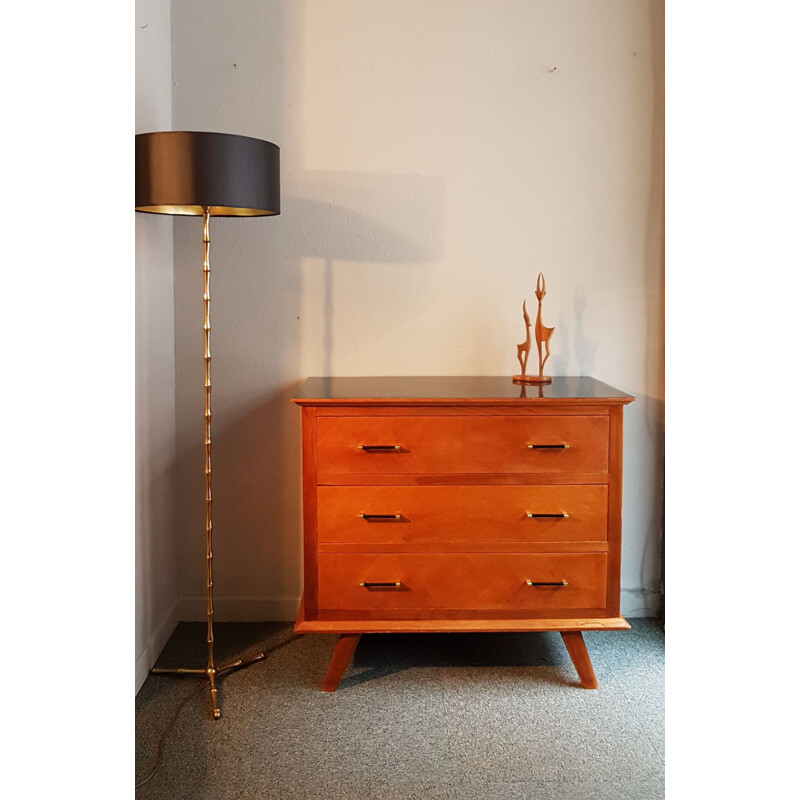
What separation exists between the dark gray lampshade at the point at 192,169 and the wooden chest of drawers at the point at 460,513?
568 millimetres

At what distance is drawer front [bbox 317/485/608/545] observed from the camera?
Result: 6.97 ft

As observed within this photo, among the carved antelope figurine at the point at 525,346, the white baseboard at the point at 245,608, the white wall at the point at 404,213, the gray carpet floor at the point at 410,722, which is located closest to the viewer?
the gray carpet floor at the point at 410,722

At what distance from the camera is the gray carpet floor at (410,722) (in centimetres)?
Result: 174

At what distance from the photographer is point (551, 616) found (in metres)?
2.17

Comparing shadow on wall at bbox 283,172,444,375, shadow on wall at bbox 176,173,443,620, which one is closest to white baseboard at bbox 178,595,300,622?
shadow on wall at bbox 176,173,443,620

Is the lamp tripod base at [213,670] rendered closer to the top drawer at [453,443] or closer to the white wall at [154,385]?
the white wall at [154,385]

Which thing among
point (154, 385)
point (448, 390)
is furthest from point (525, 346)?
point (154, 385)

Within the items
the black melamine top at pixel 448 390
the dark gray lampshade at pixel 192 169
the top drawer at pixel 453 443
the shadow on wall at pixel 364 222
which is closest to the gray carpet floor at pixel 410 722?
the top drawer at pixel 453 443

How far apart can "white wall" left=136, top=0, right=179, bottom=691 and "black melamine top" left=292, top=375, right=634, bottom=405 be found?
459 millimetres
